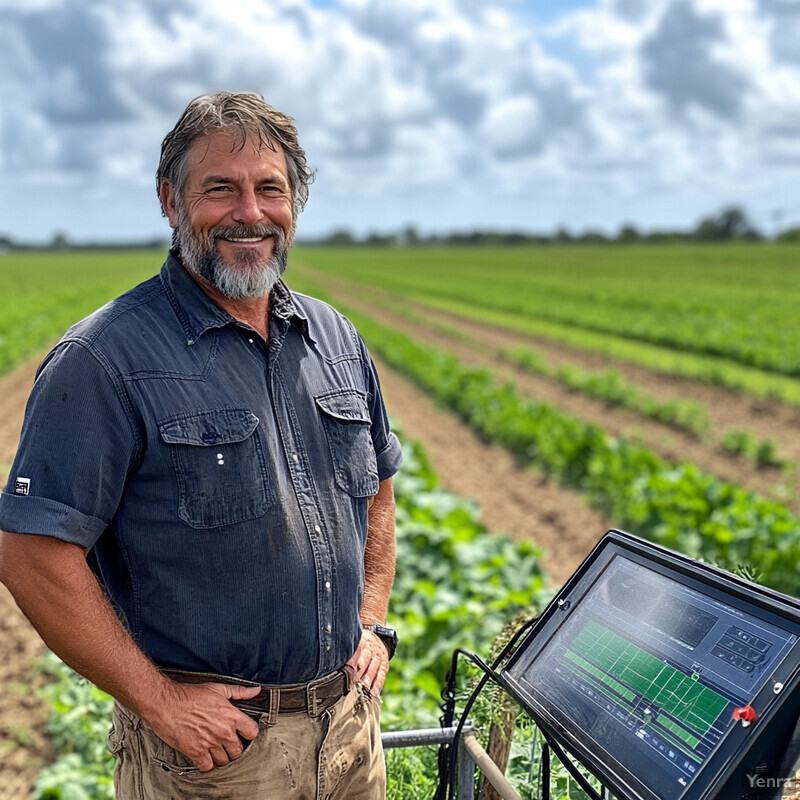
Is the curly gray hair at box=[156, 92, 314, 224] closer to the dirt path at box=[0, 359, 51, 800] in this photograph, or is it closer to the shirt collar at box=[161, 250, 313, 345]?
the shirt collar at box=[161, 250, 313, 345]

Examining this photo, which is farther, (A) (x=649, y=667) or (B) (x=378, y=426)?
(B) (x=378, y=426)

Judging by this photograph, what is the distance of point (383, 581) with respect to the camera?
8.75ft

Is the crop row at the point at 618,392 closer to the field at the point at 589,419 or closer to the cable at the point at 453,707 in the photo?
the field at the point at 589,419

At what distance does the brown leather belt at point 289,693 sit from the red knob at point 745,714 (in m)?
1.06

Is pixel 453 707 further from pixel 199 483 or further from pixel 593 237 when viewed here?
pixel 593 237

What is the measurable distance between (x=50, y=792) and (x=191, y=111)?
125 inches

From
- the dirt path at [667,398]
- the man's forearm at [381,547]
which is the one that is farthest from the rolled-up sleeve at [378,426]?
the dirt path at [667,398]

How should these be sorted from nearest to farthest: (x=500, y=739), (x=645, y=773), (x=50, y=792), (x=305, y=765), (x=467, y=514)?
(x=645, y=773) → (x=305, y=765) → (x=500, y=739) → (x=50, y=792) → (x=467, y=514)

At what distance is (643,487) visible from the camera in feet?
29.3

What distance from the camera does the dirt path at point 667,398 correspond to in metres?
10.8

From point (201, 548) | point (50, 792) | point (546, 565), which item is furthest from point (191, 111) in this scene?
point (546, 565)

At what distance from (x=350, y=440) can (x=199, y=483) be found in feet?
1.53

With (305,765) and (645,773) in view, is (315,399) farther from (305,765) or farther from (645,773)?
(645,773)

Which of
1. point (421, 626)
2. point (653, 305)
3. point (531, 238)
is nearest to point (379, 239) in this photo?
point (531, 238)
